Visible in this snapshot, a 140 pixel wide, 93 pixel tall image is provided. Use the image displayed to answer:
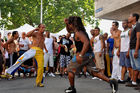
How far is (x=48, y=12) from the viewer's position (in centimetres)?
3547

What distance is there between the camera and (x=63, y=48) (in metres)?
10.5

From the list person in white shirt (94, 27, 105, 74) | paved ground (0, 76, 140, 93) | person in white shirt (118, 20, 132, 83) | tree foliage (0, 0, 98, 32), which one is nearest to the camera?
paved ground (0, 76, 140, 93)

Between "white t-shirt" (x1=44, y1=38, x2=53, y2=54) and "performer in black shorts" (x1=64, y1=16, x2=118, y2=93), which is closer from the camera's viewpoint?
"performer in black shorts" (x1=64, y1=16, x2=118, y2=93)

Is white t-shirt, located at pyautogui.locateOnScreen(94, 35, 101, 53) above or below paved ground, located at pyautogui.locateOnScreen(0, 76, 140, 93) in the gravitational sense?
above

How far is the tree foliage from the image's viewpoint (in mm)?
32312

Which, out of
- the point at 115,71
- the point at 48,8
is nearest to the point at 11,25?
Result: the point at 48,8

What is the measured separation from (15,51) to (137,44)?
5.96m

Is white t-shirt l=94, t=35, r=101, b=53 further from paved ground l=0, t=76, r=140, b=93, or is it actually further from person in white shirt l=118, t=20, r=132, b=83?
paved ground l=0, t=76, r=140, b=93

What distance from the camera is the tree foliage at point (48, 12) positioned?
106 ft

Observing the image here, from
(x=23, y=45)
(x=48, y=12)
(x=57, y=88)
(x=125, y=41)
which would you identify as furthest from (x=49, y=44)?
(x=48, y=12)

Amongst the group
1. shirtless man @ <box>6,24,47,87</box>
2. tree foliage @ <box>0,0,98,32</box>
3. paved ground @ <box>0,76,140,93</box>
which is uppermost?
tree foliage @ <box>0,0,98,32</box>

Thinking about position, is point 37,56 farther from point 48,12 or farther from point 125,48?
point 48,12

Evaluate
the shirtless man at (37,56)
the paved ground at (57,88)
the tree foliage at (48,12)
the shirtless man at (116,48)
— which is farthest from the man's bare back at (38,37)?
the tree foliage at (48,12)

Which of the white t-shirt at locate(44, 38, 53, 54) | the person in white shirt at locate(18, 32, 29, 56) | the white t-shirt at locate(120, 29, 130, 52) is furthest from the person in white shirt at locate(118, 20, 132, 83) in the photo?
the person in white shirt at locate(18, 32, 29, 56)
